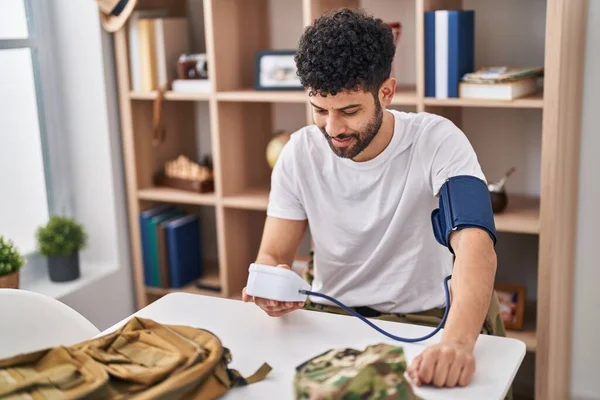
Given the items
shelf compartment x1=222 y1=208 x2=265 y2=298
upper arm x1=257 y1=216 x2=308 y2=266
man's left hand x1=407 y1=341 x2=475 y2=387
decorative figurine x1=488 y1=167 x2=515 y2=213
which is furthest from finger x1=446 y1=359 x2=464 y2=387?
shelf compartment x1=222 y1=208 x2=265 y2=298

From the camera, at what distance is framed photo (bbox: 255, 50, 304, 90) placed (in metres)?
2.68

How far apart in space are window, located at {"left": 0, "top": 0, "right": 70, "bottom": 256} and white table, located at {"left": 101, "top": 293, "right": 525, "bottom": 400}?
4.47 feet

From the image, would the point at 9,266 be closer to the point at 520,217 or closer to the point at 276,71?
the point at 276,71

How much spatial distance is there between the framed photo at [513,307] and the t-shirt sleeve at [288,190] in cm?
94

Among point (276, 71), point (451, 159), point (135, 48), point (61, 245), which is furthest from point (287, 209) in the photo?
point (135, 48)

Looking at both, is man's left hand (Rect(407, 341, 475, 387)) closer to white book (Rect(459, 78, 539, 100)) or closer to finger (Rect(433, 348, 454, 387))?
finger (Rect(433, 348, 454, 387))

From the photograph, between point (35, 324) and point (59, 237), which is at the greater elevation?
point (35, 324)

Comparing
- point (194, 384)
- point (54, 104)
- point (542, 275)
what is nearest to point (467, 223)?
point (194, 384)

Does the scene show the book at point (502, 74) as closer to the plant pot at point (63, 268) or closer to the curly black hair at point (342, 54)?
the curly black hair at point (342, 54)

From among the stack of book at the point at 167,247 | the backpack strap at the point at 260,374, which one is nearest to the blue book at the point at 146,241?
the stack of book at the point at 167,247

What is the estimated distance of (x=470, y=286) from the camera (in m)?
1.49

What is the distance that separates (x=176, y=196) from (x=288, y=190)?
1.04m

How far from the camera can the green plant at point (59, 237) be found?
8.78ft

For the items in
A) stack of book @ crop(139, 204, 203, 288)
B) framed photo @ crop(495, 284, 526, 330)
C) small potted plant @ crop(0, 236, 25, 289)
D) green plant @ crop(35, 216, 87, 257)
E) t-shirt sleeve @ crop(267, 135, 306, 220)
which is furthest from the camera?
stack of book @ crop(139, 204, 203, 288)
